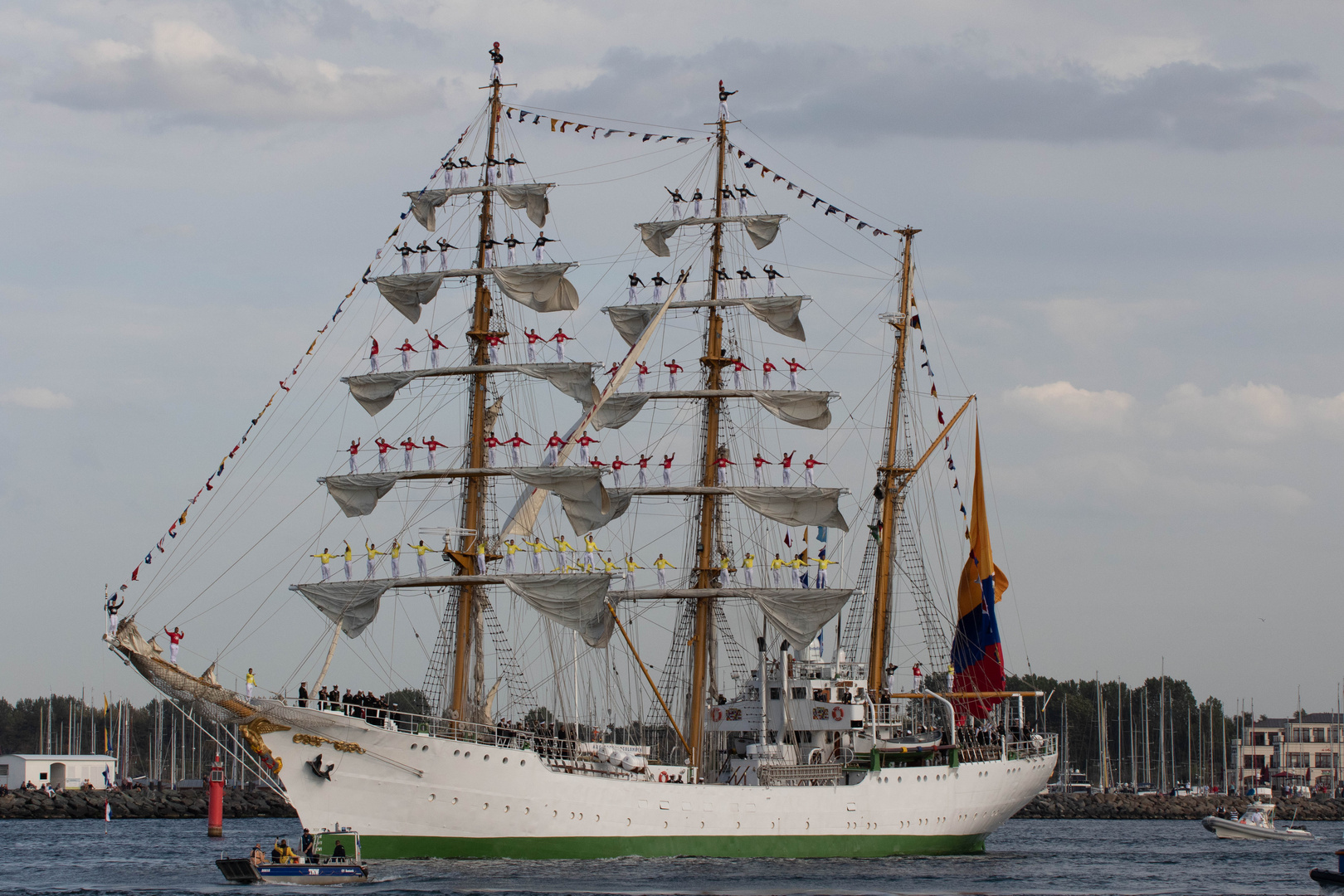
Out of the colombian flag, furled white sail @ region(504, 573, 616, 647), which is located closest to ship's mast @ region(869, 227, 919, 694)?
the colombian flag

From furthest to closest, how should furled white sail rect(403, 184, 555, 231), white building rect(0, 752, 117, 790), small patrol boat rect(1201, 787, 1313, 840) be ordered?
white building rect(0, 752, 117, 790) < small patrol boat rect(1201, 787, 1313, 840) < furled white sail rect(403, 184, 555, 231)

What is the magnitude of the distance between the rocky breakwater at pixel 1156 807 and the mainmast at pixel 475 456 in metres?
79.2

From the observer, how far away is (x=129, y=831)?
91.8 metres

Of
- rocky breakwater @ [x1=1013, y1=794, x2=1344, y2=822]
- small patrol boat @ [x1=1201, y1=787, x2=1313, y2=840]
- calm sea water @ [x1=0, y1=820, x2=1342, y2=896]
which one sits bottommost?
rocky breakwater @ [x1=1013, y1=794, x2=1344, y2=822]

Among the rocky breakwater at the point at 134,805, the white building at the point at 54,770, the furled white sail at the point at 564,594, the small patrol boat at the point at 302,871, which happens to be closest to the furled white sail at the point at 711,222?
the furled white sail at the point at 564,594

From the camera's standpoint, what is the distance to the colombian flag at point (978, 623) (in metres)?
70.4

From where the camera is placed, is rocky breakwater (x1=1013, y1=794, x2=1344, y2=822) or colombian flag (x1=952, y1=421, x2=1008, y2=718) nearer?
colombian flag (x1=952, y1=421, x2=1008, y2=718)

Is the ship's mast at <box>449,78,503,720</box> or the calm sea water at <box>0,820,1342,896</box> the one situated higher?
the ship's mast at <box>449,78,503,720</box>

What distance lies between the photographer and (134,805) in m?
112

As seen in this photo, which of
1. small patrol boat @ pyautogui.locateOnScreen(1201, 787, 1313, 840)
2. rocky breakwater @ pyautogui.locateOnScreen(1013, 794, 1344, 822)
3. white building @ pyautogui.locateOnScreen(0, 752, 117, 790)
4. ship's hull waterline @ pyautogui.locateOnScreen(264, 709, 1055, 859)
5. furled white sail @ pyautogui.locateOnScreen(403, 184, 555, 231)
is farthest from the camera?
rocky breakwater @ pyautogui.locateOnScreen(1013, 794, 1344, 822)

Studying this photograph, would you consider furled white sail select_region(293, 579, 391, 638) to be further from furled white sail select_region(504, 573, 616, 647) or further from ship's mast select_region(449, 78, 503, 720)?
furled white sail select_region(504, 573, 616, 647)

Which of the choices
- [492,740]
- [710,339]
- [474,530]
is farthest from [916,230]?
[492,740]

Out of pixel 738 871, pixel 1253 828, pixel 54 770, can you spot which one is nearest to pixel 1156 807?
pixel 1253 828

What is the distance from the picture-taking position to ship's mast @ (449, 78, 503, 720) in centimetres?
5803
